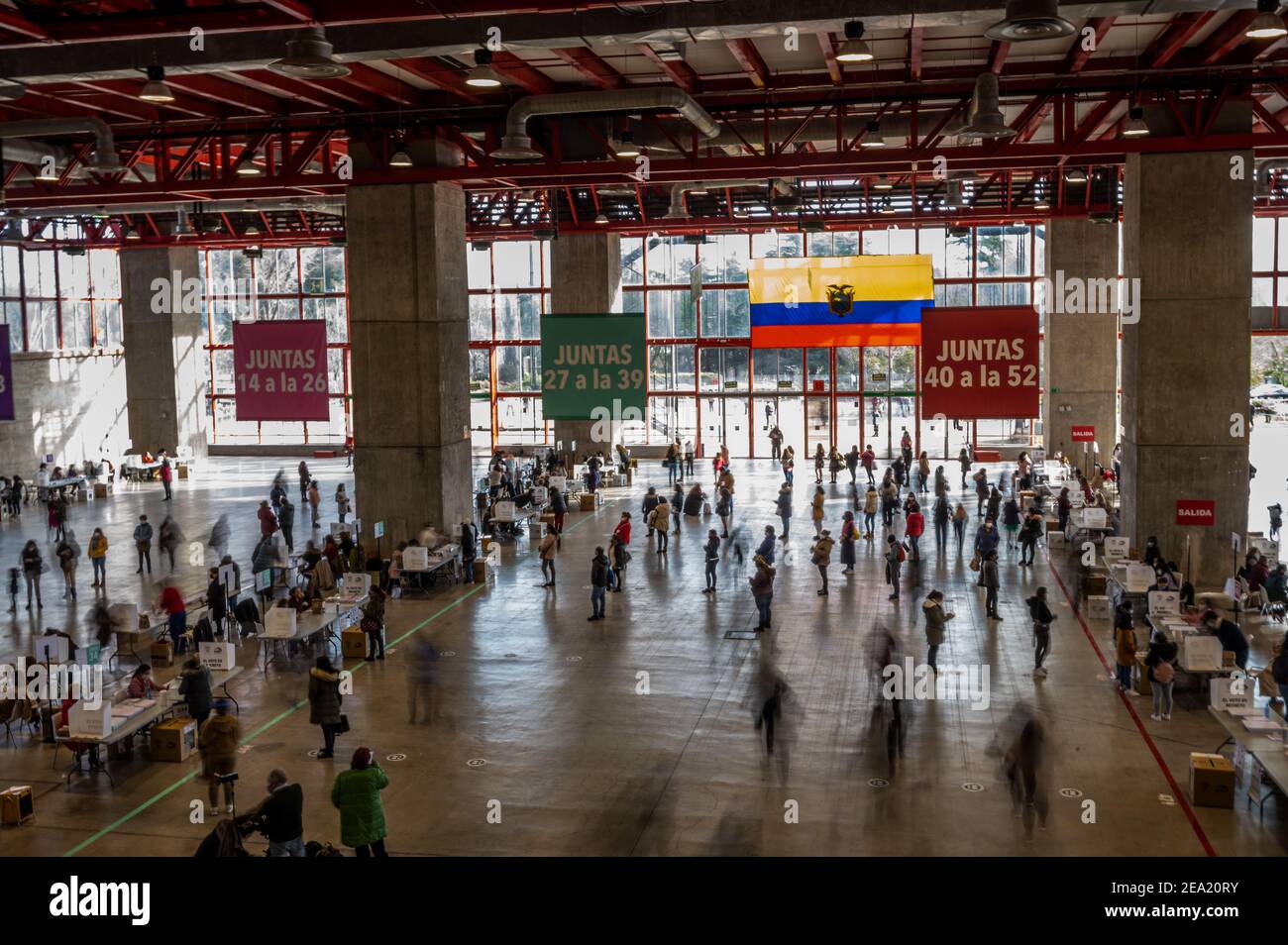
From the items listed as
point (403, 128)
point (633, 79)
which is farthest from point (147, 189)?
point (633, 79)

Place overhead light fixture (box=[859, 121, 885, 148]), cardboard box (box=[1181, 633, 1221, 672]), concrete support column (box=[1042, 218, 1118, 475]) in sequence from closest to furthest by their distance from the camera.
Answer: cardboard box (box=[1181, 633, 1221, 672])
overhead light fixture (box=[859, 121, 885, 148])
concrete support column (box=[1042, 218, 1118, 475])

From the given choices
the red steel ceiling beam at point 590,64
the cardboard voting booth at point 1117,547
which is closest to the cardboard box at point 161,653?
the red steel ceiling beam at point 590,64

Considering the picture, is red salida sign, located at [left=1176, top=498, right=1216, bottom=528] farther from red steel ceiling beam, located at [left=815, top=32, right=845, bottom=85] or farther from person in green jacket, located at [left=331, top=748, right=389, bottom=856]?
person in green jacket, located at [left=331, top=748, right=389, bottom=856]

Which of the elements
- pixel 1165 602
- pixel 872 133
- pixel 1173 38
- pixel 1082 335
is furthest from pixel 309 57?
pixel 1082 335

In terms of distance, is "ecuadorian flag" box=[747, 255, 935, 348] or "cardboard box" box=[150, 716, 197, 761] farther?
"ecuadorian flag" box=[747, 255, 935, 348]

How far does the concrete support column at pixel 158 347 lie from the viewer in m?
44.1

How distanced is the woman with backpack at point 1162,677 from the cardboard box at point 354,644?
36.1 feet

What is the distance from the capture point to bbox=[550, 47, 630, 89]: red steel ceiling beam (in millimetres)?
18109

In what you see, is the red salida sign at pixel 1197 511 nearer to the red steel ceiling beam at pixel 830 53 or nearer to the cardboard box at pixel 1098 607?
the cardboard box at pixel 1098 607

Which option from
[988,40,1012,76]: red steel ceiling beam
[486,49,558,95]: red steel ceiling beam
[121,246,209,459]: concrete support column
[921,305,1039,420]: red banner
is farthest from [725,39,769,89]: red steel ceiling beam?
[121,246,209,459]: concrete support column

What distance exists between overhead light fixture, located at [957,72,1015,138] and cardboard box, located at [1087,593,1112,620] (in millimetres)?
7835

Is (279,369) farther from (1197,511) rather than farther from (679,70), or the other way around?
(1197,511)

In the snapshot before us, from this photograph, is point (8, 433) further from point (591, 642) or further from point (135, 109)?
point (591, 642)

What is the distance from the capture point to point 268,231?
4059cm
